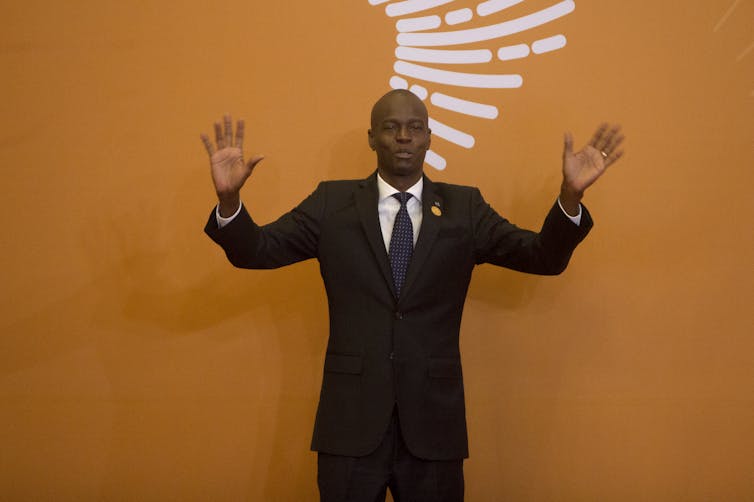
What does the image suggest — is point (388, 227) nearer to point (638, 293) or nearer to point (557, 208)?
point (557, 208)

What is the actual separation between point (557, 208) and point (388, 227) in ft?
1.50

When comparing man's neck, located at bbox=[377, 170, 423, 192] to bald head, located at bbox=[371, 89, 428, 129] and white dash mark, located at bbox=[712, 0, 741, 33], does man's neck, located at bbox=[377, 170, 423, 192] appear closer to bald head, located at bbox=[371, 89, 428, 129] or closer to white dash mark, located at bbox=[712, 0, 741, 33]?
bald head, located at bbox=[371, 89, 428, 129]

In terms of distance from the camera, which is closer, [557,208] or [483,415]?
[557,208]

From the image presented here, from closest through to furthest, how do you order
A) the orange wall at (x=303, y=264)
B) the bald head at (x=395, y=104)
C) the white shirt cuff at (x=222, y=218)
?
the white shirt cuff at (x=222, y=218), the bald head at (x=395, y=104), the orange wall at (x=303, y=264)

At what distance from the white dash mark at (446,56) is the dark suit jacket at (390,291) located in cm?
66

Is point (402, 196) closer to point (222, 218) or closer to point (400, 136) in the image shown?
point (400, 136)

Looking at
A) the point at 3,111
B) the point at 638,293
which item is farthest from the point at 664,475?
the point at 3,111

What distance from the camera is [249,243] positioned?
207cm

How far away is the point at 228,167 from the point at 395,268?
1.67 ft

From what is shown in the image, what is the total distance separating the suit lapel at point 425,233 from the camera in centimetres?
211

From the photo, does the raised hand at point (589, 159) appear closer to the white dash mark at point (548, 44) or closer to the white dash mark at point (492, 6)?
the white dash mark at point (548, 44)

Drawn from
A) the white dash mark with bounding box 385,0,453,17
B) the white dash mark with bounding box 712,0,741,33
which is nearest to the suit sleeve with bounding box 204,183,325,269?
the white dash mark with bounding box 385,0,453,17

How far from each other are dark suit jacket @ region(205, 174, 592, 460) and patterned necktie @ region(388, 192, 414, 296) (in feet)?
0.09

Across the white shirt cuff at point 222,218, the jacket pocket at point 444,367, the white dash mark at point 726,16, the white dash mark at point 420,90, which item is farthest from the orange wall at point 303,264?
the white shirt cuff at point 222,218
